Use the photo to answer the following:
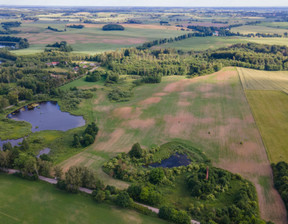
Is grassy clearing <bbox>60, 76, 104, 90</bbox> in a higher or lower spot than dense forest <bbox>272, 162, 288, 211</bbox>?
higher

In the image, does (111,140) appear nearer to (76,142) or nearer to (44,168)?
(76,142)

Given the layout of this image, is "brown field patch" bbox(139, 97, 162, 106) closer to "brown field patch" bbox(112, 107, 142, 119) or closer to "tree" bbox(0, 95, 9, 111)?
"brown field patch" bbox(112, 107, 142, 119)

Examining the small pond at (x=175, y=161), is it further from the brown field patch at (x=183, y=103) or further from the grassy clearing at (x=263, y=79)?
the grassy clearing at (x=263, y=79)

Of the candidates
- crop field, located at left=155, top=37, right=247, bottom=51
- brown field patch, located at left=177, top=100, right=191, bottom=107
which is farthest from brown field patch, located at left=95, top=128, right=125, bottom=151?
crop field, located at left=155, top=37, right=247, bottom=51

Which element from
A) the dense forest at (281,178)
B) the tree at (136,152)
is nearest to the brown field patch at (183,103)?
the tree at (136,152)

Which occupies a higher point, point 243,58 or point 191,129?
point 243,58

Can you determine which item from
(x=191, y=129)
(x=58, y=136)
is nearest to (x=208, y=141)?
(x=191, y=129)

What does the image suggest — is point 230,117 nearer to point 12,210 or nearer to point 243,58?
point 12,210
